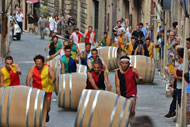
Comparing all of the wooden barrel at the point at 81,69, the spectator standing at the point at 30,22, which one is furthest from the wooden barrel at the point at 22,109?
the spectator standing at the point at 30,22

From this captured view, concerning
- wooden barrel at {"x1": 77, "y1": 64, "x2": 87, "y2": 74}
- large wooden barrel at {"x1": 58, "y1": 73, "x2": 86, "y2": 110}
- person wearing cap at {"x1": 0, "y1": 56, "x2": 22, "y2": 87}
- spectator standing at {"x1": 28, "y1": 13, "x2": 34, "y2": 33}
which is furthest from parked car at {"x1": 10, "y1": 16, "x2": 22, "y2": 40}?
person wearing cap at {"x1": 0, "y1": 56, "x2": 22, "y2": 87}

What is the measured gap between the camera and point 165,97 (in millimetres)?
19000

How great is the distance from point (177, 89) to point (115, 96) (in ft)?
9.32

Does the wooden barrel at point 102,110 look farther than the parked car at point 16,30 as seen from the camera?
No

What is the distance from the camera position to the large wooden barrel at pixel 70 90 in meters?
16.1

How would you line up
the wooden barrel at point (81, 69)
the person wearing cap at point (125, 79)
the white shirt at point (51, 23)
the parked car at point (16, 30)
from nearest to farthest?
the person wearing cap at point (125, 79) → the wooden barrel at point (81, 69) → the parked car at point (16, 30) → the white shirt at point (51, 23)

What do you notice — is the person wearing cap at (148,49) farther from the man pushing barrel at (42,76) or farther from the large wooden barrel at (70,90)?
the man pushing barrel at (42,76)

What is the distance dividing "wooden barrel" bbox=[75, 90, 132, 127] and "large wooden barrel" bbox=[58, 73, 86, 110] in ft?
13.8

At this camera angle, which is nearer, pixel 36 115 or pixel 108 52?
pixel 36 115

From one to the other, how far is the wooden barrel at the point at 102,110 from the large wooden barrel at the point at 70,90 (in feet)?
13.8

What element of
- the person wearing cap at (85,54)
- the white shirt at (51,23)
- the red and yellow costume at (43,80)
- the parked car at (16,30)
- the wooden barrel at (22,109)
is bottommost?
the wooden barrel at (22,109)

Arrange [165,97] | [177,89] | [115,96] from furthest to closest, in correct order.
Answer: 1. [165,97]
2. [177,89]
3. [115,96]

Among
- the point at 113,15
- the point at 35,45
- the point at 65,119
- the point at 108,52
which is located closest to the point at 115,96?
the point at 65,119

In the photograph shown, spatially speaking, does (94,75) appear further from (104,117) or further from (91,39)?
(91,39)
